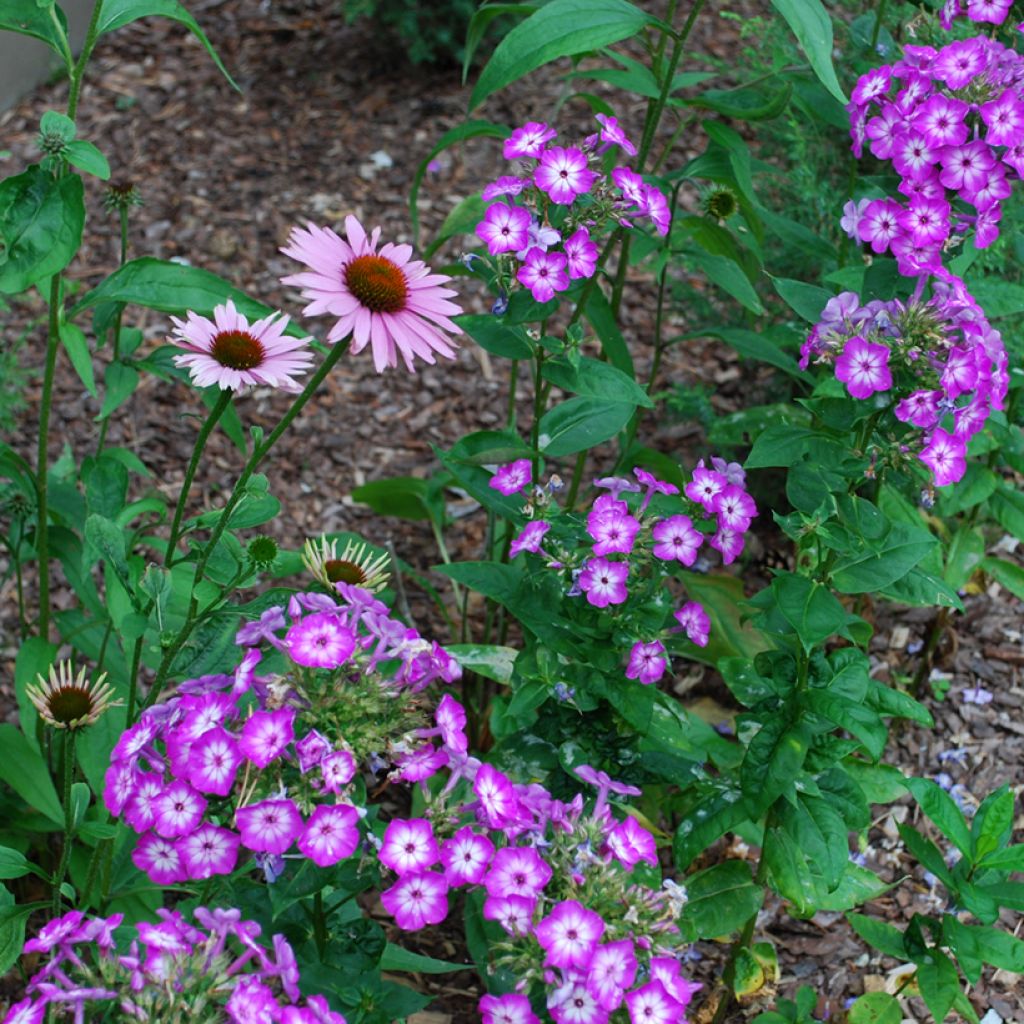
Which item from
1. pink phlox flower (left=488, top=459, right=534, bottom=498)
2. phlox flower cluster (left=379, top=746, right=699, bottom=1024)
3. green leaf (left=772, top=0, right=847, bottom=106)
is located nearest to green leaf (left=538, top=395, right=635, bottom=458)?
pink phlox flower (left=488, top=459, right=534, bottom=498)

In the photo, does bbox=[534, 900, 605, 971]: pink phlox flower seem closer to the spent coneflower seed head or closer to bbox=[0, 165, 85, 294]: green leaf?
the spent coneflower seed head

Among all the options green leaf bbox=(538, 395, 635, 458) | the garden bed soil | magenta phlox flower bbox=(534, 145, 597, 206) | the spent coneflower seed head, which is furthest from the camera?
the garden bed soil

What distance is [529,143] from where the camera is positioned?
6.90 ft

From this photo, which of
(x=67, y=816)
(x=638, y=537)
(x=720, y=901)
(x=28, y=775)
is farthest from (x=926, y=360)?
(x=28, y=775)

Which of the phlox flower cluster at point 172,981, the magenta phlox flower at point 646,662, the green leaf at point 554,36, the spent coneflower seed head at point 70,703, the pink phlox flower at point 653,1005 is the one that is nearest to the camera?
the phlox flower cluster at point 172,981

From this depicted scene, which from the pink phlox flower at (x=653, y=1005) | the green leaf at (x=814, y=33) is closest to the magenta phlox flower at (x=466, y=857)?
the pink phlox flower at (x=653, y=1005)

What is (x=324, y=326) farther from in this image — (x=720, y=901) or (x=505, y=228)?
(x=720, y=901)

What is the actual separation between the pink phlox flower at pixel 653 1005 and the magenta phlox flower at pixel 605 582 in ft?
1.97

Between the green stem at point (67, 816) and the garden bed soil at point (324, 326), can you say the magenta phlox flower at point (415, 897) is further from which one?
the garden bed soil at point (324, 326)

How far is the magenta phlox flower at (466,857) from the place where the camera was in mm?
1621

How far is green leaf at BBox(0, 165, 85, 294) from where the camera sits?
1.94 meters

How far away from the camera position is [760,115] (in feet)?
8.05

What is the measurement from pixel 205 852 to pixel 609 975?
19.7 inches

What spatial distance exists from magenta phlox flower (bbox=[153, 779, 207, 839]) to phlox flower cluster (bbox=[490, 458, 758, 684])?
0.65m
